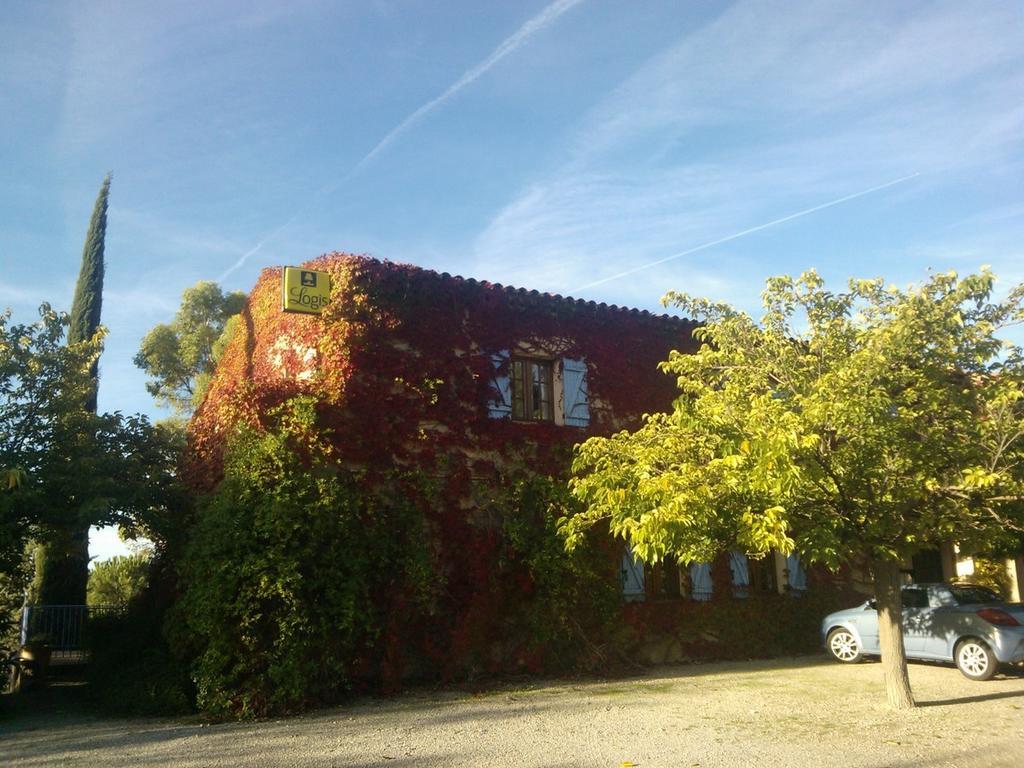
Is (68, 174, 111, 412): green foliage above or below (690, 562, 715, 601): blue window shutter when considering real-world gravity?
above

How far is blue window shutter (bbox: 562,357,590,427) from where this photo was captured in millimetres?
14242

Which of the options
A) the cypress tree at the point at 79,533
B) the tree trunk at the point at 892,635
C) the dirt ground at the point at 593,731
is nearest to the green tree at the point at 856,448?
the tree trunk at the point at 892,635

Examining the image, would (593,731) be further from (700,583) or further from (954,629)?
(700,583)

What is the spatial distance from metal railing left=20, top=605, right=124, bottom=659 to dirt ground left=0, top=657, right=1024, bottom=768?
3217mm

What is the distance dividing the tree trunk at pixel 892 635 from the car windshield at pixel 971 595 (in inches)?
133

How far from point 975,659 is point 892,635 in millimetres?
3050

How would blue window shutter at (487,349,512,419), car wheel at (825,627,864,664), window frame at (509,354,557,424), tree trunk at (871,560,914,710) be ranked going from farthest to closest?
window frame at (509,354,557,424) → car wheel at (825,627,864,664) → blue window shutter at (487,349,512,419) → tree trunk at (871,560,914,710)

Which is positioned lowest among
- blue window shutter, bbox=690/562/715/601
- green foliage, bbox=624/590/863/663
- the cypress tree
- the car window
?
green foliage, bbox=624/590/863/663

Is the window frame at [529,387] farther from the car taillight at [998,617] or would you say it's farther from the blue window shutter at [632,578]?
the car taillight at [998,617]

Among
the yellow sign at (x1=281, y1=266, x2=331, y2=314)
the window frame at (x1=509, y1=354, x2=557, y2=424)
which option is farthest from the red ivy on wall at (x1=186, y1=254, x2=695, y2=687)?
the window frame at (x1=509, y1=354, x2=557, y2=424)

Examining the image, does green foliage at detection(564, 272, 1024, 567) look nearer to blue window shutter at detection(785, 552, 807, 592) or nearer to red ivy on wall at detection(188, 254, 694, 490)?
red ivy on wall at detection(188, 254, 694, 490)

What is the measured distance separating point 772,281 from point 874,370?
2.07 metres

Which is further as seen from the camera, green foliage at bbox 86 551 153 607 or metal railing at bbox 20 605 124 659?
green foliage at bbox 86 551 153 607

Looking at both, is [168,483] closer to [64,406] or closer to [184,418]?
[64,406]
